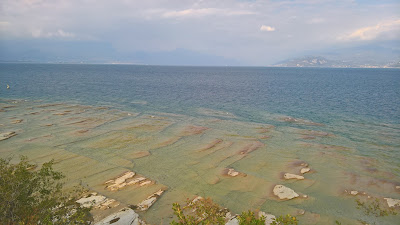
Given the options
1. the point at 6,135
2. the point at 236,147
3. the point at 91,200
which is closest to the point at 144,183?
the point at 91,200

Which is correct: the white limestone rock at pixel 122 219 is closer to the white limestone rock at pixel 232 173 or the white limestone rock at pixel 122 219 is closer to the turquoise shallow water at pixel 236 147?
the turquoise shallow water at pixel 236 147

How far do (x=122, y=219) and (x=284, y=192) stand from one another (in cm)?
1383

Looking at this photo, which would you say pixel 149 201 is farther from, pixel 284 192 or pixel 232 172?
pixel 284 192

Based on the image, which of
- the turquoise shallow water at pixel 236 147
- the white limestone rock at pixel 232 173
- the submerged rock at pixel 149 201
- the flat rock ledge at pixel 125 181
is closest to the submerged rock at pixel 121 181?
the flat rock ledge at pixel 125 181

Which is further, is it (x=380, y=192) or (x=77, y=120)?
(x=77, y=120)

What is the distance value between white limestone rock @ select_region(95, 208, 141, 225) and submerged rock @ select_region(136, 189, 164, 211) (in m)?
1.71

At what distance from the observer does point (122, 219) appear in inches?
635

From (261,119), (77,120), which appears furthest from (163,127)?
(261,119)

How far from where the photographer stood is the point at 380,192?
21.6m

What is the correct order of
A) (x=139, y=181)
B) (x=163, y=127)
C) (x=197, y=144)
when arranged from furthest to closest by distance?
1. (x=163, y=127)
2. (x=197, y=144)
3. (x=139, y=181)

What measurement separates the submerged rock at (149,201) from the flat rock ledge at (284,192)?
1041 centimetres

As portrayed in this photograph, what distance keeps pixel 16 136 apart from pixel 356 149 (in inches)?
1940

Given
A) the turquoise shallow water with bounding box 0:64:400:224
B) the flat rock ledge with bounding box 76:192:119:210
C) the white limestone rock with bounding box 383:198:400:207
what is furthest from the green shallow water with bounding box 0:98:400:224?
the flat rock ledge with bounding box 76:192:119:210

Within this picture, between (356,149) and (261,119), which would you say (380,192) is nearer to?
(356,149)
